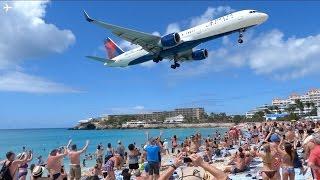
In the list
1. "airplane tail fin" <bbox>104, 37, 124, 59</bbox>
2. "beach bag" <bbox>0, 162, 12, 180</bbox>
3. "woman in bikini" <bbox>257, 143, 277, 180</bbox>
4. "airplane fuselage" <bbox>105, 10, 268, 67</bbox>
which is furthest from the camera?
"airplane tail fin" <bbox>104, 37, 124, 59</bbox>

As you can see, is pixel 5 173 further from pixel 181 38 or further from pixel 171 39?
pixel 181 38

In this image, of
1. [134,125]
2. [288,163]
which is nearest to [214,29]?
[288,163]

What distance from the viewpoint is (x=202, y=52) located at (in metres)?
31.8

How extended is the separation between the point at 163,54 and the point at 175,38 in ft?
9.55

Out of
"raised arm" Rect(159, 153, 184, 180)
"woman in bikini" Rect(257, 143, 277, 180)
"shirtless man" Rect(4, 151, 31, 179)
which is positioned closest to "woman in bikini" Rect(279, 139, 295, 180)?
"woman in bikini" Rect(257, 143, 277, 180)

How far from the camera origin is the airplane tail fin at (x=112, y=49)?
38.6 meters

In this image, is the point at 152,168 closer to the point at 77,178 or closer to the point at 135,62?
the point at 77,178

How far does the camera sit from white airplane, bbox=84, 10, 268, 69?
2672 cm

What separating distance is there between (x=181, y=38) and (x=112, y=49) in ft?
40.5

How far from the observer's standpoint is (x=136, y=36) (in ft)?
93.0

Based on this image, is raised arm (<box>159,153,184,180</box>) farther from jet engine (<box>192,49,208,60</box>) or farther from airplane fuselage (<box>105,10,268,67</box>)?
jet engine (<box>192,49,208,60</box>)

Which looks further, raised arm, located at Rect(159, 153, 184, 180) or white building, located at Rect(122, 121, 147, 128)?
white building, located at Rect(122, 121, 147, 128)

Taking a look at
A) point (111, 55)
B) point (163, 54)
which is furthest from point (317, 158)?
point (111, 55)

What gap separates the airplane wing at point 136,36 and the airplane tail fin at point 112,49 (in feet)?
29.6
